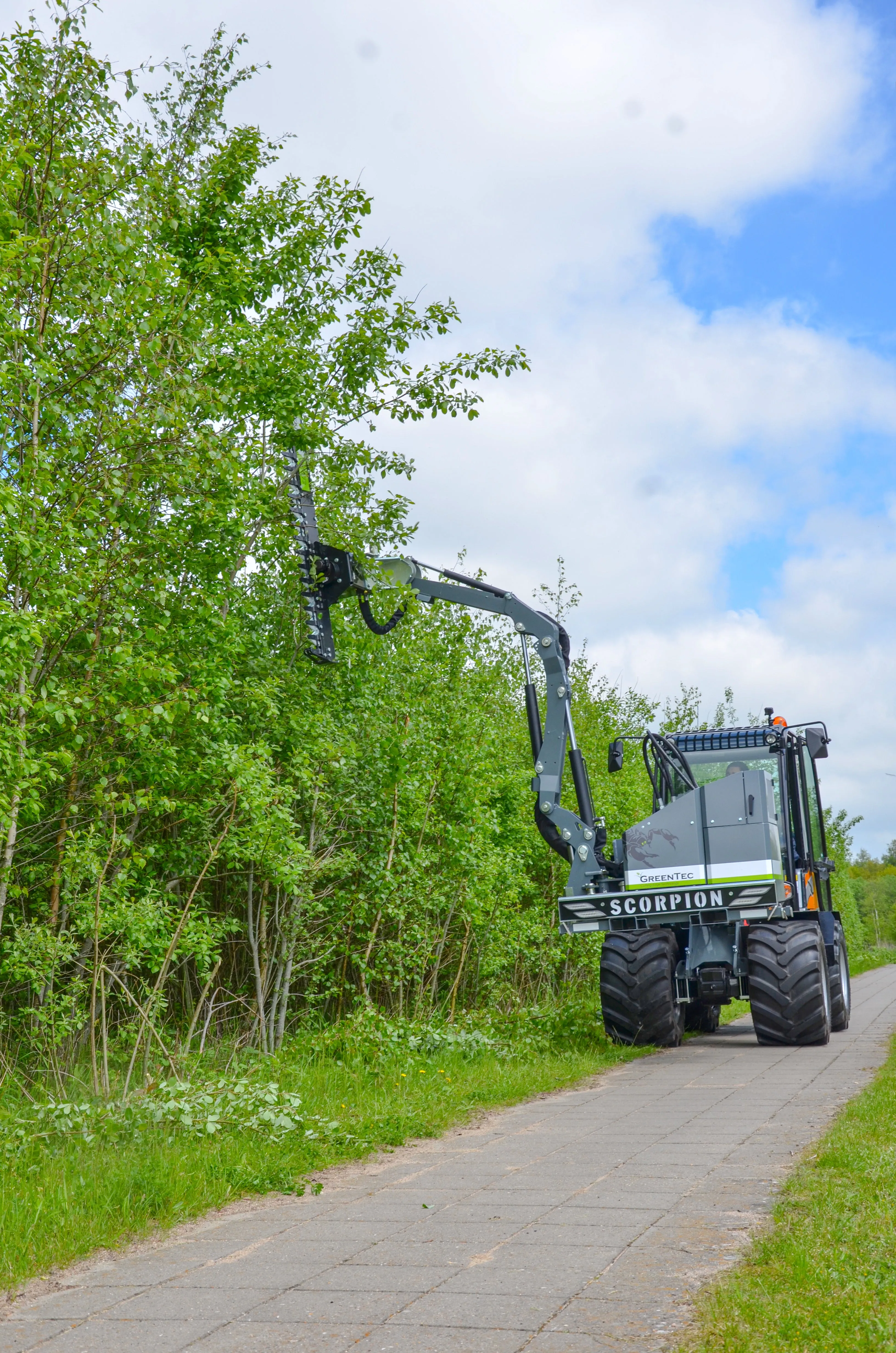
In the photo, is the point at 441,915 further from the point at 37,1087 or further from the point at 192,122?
the point at 192,122

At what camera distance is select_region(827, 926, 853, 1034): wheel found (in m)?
13.6

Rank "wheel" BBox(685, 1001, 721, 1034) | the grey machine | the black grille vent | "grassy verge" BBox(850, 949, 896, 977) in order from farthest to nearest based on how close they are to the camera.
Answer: "grassy verge" BBox(850, 949, 896, 977) → "wheel" BBox(685, 1001, 721, 1034) → the black grille vent → the grey machine

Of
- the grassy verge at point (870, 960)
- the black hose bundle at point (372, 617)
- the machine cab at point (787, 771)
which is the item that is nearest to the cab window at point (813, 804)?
the machine cab at point (787, 771)

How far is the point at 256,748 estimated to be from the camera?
8570 millimetres

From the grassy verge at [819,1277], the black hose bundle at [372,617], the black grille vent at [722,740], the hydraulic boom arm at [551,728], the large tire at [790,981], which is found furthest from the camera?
the black grille vent at [722,740]

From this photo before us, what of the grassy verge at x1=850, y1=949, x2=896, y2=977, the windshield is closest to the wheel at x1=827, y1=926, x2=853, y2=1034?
the windshield

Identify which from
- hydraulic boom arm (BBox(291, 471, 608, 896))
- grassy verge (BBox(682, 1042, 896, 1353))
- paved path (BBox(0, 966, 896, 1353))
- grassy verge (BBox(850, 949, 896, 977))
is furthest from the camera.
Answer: grassy verge (BBox(850, 949, 896, 977))

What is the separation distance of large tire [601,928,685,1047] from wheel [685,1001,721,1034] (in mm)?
1975

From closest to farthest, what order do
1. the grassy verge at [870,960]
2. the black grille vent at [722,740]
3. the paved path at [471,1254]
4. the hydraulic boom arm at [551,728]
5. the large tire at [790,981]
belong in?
1. the paved path at [471,1254]
2. the large tire at [790,981]
3. the hydraulic boom arm at [551,728]
4. the black grille vent at [722,740]
5. the grassy verge at [870,960]

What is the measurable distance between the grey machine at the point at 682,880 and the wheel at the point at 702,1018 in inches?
24.5

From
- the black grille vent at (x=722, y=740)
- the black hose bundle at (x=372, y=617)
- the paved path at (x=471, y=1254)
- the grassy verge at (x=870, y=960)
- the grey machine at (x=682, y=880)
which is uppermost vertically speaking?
the black hose bundle at (x=372, y=617)

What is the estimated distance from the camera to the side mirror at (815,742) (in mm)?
13625

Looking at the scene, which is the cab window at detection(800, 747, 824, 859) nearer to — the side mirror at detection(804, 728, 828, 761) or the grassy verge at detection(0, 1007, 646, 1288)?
the side mirror at detection(804, 728, 828, 761)

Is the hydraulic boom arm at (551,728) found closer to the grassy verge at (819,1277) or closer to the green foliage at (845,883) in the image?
the grassy verge at (819,1277)
